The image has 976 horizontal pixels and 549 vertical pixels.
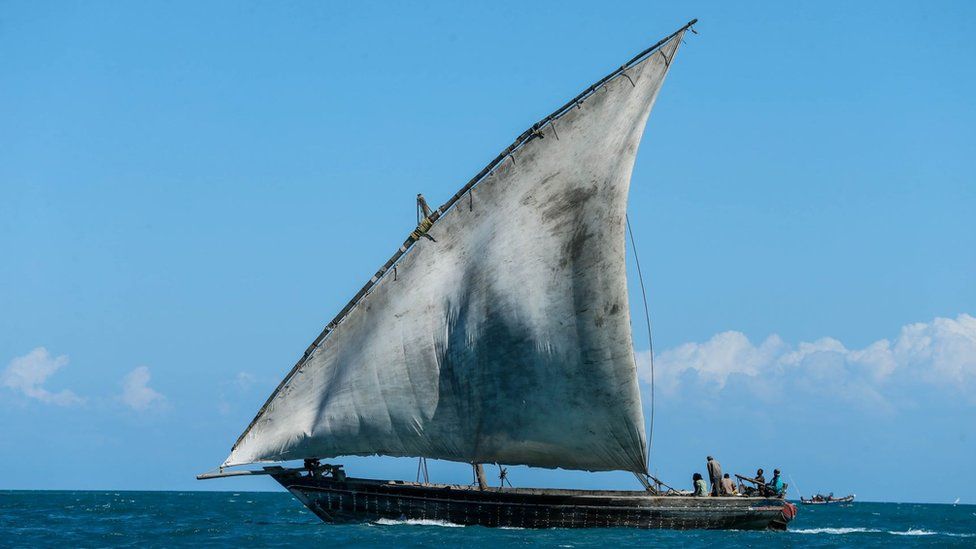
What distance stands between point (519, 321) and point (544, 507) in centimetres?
604

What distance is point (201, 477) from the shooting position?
126ft

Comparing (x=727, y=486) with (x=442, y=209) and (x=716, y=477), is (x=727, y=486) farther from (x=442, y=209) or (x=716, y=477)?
(x=442, y=209)

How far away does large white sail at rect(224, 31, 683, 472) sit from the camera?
35125mm

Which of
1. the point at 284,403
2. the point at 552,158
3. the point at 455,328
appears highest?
the point at 552,158

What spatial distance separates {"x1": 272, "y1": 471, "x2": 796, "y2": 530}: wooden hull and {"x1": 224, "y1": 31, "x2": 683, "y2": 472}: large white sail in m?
1.22

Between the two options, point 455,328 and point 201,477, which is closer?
point 455,328

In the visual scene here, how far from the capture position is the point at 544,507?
119ft

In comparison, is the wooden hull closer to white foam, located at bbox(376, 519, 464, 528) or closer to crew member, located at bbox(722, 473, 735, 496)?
white foam, located at bbox(376, 519, 464, 528)

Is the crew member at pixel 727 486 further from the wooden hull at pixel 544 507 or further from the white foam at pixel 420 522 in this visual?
the white foam at pixel 420 522

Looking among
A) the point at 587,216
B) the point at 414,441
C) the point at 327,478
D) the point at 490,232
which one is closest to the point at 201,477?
the point at 327,478

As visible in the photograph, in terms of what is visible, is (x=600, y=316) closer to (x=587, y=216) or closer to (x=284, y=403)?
(x=587, y=216)

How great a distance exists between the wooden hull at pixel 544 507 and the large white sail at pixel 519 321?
1.22 m

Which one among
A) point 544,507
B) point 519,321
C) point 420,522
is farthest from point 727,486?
point 420,522

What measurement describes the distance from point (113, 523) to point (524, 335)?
923 inches
